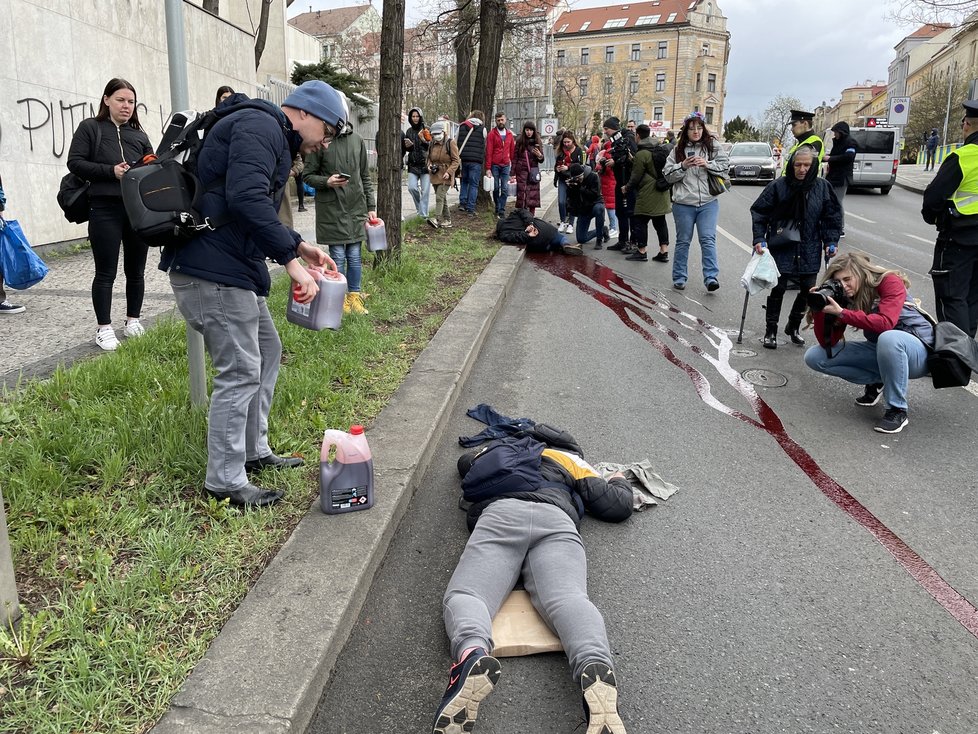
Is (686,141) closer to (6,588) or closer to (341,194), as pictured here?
(341,194)

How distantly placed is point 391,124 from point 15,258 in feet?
14.4

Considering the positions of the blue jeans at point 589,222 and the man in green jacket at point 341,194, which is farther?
the blue jeans at point 589,222

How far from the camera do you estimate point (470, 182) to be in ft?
47.5

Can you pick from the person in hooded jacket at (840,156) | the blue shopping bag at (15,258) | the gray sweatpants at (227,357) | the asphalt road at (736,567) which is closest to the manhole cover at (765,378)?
the asphalt road at (736,567)

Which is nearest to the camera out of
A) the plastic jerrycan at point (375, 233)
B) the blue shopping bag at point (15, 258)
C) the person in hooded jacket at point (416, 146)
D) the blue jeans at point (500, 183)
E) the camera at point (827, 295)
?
the camera at point (827, 295)

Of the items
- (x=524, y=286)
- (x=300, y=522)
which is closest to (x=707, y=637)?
(x=300, y=522)

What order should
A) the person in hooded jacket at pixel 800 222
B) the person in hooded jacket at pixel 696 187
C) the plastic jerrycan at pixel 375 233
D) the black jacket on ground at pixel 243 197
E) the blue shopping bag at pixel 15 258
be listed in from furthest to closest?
1. the person in hooded jacket at pixel 696 187
2. the plastic jerrycan at pixel 375 233
3. the person in hooded jacket at pixel 800 222
4. the blue shopping bag at pixel 15 258
5. the black jacket on ground at pixel 243 197

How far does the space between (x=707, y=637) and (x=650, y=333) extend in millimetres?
4910

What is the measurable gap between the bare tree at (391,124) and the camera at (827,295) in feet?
16.8

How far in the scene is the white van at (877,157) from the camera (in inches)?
996

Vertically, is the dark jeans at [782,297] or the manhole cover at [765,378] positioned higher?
the dark jeans at [782,297]

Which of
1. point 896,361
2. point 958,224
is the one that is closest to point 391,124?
point 958,224


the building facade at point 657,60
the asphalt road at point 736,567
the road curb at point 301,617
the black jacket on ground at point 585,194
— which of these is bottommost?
the asphalt road at point 736,567

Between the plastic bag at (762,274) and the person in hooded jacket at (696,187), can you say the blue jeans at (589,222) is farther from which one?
the plastic bag at (762,274)
